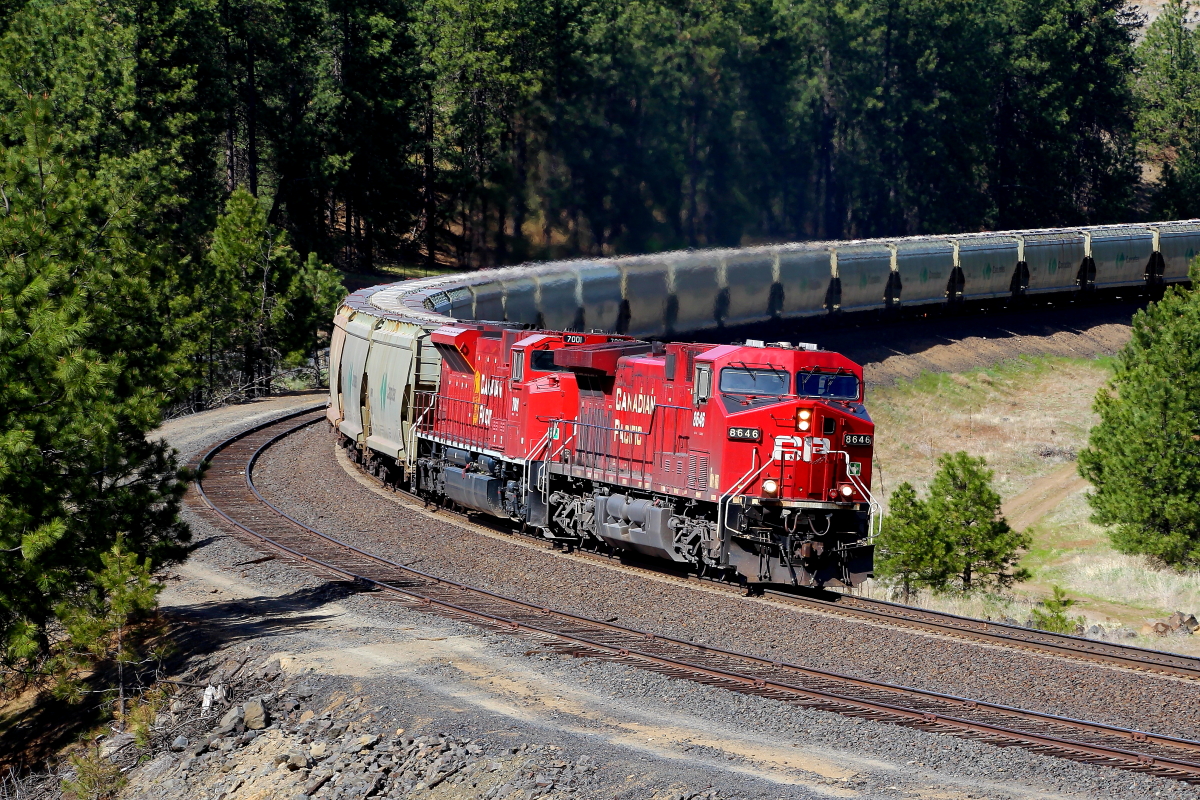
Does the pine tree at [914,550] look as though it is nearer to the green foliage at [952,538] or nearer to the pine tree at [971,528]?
the green foliage at [952,538]

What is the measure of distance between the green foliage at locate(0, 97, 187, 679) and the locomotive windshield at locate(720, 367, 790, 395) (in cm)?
770

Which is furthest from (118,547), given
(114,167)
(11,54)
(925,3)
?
(925,3)

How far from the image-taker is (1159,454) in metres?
27.4

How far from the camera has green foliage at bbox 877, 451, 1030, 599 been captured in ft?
76.6

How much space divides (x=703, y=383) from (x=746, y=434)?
3.76 feet

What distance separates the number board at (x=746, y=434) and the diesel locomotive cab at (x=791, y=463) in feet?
0.05

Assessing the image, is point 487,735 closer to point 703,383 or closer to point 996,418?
point 703,383

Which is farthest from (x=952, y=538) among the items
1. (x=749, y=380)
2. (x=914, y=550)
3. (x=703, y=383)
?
(x=703, y=383)

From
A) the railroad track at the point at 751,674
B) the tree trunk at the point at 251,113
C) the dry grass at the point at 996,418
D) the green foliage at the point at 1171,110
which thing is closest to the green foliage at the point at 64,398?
the railroad track at the point at 751,674

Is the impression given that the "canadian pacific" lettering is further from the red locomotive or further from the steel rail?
the steel rail

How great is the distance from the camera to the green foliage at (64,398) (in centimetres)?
1462

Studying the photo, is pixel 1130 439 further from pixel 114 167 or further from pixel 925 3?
pixel 925 3

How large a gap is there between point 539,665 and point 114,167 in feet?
103

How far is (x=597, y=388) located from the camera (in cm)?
2048
